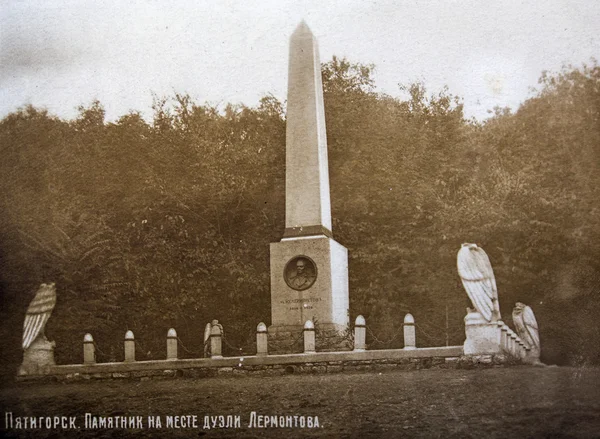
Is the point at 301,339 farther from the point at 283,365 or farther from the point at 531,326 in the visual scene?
the point at 531,326

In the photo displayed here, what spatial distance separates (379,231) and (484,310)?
584 centimetres

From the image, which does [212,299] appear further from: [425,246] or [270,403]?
[270,403]

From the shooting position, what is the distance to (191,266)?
1730 cm

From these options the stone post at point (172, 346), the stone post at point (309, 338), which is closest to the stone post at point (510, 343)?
the stone post at point (309, 338)

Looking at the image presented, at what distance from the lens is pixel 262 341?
13.1 m

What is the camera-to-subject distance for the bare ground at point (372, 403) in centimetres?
843

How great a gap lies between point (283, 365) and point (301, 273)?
2.11m

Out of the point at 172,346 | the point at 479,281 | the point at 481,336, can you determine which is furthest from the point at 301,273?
the point at 481,336

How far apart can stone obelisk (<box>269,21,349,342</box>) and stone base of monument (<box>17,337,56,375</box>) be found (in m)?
4.12

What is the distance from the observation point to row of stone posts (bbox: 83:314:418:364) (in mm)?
12867

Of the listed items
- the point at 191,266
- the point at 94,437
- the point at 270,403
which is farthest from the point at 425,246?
the point at 94,437

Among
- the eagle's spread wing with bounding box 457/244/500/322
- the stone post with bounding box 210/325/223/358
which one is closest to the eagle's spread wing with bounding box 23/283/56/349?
the stone post with bounding box 210/325/223/358

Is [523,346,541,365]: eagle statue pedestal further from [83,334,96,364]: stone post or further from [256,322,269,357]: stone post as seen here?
[83,334,96,364]: stone post

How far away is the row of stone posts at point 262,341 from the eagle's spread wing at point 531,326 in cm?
62
